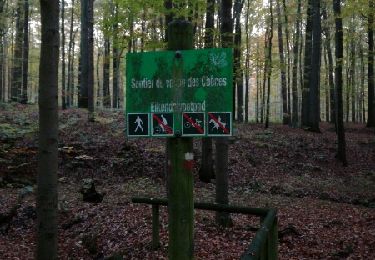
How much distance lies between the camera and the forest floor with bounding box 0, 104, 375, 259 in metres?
8.30

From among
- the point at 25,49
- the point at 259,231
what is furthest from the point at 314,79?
the point at 259,231

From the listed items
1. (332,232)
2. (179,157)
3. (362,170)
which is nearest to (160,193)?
(332,232)

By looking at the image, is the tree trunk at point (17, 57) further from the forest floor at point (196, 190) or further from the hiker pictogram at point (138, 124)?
the hiker pictogram at point (138, 124)

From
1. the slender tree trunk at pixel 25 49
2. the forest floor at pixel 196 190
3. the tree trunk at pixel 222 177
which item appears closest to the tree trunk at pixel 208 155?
the forest floor at pixel 196 190

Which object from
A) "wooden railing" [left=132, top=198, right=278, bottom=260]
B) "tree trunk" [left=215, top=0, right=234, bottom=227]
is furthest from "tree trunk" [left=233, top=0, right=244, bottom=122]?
"wooden railing" [left=132, top=198, right=278, bottom=260]

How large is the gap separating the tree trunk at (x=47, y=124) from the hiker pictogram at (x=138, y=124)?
2885 millimetres

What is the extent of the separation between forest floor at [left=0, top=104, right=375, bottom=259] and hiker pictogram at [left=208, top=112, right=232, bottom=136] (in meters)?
4.46

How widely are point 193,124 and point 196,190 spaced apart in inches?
396

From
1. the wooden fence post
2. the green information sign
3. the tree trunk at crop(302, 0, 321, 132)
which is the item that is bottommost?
the wooden fence post

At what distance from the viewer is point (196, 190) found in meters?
13.3

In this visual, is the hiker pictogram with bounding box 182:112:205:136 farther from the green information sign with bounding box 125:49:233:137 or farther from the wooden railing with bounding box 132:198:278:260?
the wooden railing with bounding box 132:198:278:260

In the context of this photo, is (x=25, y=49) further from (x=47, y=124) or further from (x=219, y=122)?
(x=219, y=122)

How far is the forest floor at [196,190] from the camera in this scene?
830cm

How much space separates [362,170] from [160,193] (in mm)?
10544
